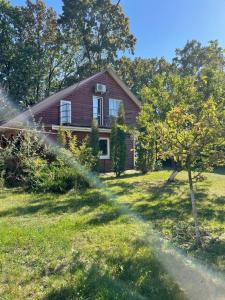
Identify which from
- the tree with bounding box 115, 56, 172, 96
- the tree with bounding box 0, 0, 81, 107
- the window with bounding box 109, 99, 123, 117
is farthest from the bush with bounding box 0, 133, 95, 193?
the tree with bounding box 115, 56, 172, 96

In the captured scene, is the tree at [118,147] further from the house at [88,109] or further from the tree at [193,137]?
the tree at [193,137]

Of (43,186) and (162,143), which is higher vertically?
(162,143)

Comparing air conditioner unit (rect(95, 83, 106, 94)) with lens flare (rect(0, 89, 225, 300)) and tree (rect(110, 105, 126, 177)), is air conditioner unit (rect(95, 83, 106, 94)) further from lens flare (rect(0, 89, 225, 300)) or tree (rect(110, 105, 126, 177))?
lens flare (rect(0, 89, 225, 300))

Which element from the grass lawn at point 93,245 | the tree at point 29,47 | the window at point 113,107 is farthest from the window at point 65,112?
the tree at point 29,47

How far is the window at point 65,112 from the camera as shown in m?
18.3

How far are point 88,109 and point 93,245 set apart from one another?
49.5ft

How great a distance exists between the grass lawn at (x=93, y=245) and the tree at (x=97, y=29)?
25.8m

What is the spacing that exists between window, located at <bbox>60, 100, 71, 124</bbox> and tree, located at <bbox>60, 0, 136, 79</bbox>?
15.1m

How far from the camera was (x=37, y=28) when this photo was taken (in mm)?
30625

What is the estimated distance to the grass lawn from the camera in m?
3.70

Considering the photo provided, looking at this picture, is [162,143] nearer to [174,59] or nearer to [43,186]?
[43,186]

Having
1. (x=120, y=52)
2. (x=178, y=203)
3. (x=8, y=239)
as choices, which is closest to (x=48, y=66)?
(x=120, y=52)

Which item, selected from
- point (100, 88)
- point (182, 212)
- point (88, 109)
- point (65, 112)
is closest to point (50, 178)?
point (182, 212)

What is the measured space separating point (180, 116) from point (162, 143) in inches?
21.6
